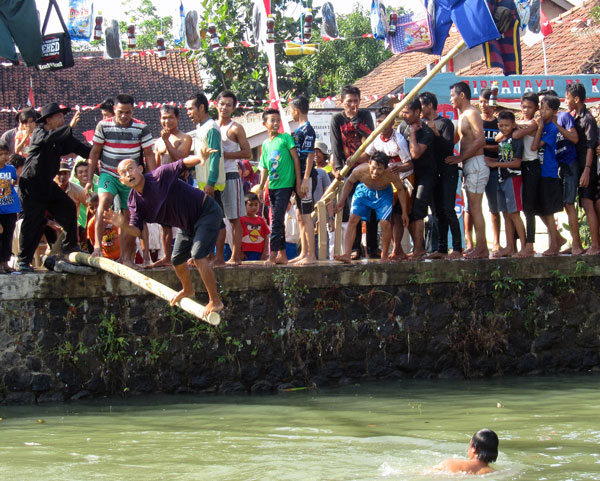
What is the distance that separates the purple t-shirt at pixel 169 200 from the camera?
7.93 m

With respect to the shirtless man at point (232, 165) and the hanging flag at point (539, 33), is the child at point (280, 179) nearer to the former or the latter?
the shirtless man at point (232, 165)

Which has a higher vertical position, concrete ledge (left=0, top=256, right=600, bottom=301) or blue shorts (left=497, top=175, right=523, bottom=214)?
blue shorts (left=497, top=175, right=523, bottom=214)

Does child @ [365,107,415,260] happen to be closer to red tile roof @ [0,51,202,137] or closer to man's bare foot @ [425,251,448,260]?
man's bare foot @ [425,251,448,260]

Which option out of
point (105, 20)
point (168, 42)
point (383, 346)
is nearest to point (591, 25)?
point (105, 20)

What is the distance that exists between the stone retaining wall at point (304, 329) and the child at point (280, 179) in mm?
299

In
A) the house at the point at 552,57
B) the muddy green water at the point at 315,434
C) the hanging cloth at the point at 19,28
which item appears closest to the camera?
the muddy green water at the point at 315,434

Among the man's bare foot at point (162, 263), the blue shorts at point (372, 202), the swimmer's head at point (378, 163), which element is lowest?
the man's bare foot at point (162, 263)

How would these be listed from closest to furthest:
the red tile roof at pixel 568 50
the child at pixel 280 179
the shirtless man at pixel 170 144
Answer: the shirtless man at pixel 170 144 < the child at pixel 280 179 < the red tile roof at pixel 568 50

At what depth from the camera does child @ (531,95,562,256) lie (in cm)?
1003

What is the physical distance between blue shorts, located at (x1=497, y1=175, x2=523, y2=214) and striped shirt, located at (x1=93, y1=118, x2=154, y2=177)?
423cm

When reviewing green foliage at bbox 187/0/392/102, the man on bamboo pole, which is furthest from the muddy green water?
green foliage at bbox 187/0/392/102

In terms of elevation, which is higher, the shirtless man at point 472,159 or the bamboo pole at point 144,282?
the shirtless man at point 472,159

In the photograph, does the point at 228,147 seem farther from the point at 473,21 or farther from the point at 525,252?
the point at 525,252

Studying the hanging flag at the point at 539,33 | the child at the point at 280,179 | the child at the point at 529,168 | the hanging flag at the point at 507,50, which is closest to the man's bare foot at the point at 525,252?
the child at the point at 529,168
